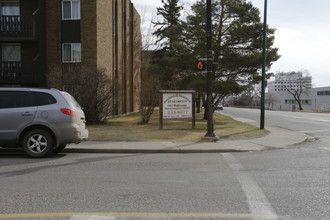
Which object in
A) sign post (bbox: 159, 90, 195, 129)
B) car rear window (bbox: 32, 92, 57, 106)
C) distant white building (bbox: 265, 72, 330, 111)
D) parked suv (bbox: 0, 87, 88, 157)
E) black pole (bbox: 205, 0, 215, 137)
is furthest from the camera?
distant white building (bbox: 265, 72, 330, 111)

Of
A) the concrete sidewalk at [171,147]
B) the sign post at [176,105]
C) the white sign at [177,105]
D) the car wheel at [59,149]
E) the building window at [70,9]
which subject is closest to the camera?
the car wheel at [59,149]

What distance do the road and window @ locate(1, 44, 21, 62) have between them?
15.7m

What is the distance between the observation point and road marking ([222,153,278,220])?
4605 mm

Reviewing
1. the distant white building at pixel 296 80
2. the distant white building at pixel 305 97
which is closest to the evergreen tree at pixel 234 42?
the distant white building at pixel 305 97

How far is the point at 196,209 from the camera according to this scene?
4.75 m

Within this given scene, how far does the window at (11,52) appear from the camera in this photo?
22984mm

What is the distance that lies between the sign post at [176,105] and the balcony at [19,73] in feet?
32.7

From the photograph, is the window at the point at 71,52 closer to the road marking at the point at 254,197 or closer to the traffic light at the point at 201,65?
the traffic light at the point at 201,65

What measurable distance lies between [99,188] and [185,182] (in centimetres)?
166

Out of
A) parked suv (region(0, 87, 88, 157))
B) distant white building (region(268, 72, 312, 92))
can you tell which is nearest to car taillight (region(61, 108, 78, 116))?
parked suv (region(0, 87, 88, 157))

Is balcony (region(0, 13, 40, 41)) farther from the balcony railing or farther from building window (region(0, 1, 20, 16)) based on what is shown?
building window (region(0, 1, 20, 16))

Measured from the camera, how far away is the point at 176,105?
692 inches

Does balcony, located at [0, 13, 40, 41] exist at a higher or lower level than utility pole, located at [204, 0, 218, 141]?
higher

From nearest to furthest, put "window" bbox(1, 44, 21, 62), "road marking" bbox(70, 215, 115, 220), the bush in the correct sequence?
"road marking" bbox(70, 215, 115, 220) < the bush < "window" bbox(1, 44, 21, 62)
